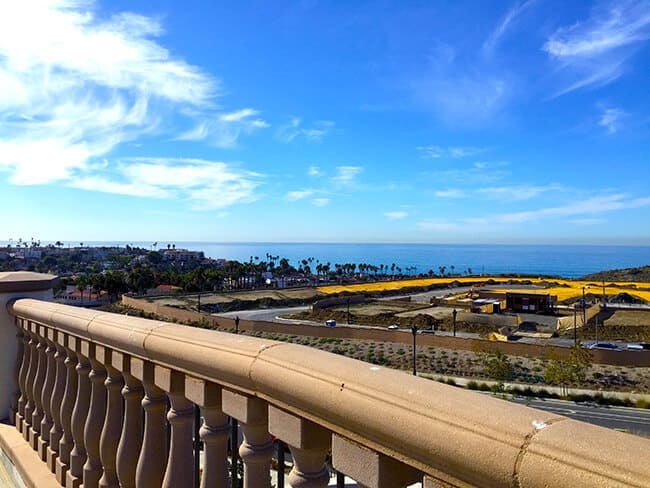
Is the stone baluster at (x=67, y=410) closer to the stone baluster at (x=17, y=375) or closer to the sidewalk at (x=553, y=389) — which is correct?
the stone baluster at (x=17, y=375)

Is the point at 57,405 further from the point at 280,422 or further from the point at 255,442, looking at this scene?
the point at 280,422

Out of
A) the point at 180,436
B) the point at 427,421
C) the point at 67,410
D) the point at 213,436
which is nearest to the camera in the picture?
the point at 427,421

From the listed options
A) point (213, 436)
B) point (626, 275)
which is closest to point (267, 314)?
point (213, 436)

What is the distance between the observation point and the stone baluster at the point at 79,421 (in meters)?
3.41

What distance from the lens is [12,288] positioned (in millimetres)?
4832

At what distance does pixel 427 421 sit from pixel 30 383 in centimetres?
456

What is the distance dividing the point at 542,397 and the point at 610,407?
3.04 metres

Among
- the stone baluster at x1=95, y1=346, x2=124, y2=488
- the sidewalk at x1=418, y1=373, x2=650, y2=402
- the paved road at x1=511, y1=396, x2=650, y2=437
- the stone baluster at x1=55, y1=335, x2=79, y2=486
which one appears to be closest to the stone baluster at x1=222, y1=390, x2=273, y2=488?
the stone baluster at x1=95, y1=346, x2=124, y2=488

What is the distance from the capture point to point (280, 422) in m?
1.79

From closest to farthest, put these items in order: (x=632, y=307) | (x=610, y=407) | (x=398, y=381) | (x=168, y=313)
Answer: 1. (x=398, y=381)
2. (x=610, y=407)
3. (x=168, y=313)
4. (x=632, y=307)

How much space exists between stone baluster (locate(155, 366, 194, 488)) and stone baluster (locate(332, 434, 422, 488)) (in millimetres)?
1035

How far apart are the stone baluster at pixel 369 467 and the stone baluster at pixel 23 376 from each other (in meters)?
4.20

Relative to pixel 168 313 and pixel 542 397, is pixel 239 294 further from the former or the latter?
pixel 542 397

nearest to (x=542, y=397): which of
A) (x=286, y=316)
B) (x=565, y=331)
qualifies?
(x=565, y=331)
